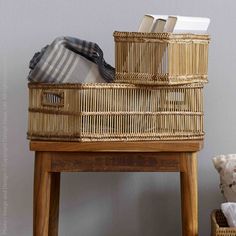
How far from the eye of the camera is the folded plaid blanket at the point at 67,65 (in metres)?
1.52

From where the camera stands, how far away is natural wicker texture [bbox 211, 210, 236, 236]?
1.44 m

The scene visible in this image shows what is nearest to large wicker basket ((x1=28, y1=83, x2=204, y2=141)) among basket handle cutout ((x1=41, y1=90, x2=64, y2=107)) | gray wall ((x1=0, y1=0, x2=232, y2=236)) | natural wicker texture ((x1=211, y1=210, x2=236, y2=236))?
basket handle cutout ((x1=41, y1=90, x2=64, y2=107))

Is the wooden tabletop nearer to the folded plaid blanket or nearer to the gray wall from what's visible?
the folded plaid blanket

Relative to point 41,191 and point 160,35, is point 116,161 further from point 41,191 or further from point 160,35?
point 160,35

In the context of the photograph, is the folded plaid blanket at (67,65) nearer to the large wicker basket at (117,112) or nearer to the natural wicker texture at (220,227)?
the large wicker basket at (117,112)

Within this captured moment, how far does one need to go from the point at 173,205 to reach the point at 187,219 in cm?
34

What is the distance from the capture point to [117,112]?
1.47 meters

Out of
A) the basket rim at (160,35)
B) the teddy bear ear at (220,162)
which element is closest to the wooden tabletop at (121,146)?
the teddy bear ear at (220,162)

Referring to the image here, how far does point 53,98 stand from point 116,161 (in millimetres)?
220

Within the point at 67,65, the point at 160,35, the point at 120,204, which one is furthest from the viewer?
the point at 120,204

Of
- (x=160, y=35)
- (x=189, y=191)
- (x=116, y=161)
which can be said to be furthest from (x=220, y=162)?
(x=160, y=35)

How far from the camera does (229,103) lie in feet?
5.97

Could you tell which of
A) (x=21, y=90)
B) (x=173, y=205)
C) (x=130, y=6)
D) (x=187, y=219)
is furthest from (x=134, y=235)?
(x=130, y=6)

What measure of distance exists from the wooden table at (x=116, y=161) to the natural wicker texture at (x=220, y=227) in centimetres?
6
